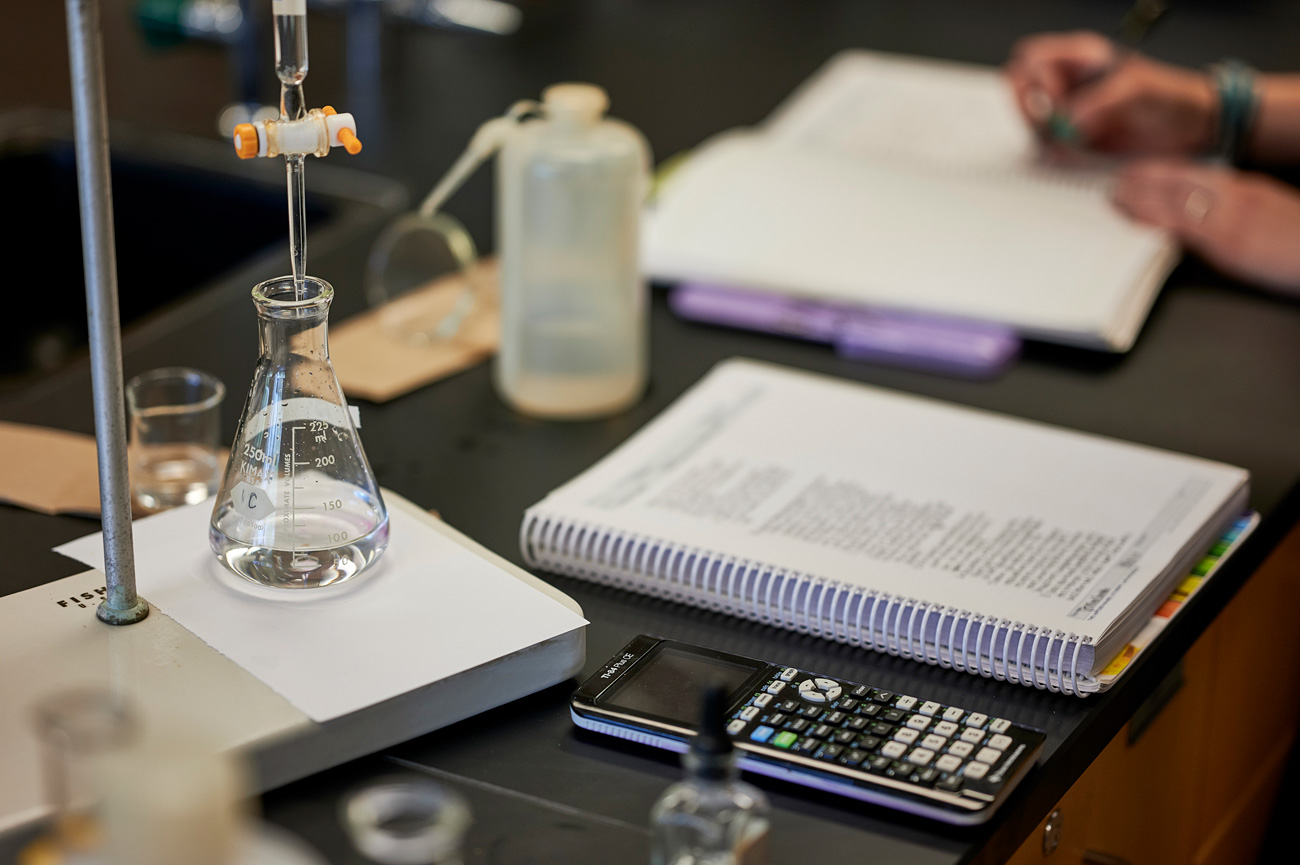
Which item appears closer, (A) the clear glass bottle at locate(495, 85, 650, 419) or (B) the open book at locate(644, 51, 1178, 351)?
(A) the clear glass bottle at locate(495, 85, 650, 419)

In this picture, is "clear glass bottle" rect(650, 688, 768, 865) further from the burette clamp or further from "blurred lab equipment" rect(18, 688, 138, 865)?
the burette clamp

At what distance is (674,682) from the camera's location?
29.1 inches

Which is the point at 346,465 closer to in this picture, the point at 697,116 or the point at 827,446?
the point at 827,446

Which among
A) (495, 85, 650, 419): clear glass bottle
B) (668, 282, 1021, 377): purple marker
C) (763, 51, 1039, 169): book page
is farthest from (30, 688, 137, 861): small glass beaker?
(763, 51, 1039, 169): book page

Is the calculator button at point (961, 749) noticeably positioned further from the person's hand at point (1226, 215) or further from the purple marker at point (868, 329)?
the person's hand at point (1226, 215)

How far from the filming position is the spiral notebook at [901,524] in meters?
0.79

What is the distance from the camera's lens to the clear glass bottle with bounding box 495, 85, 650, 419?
102cm

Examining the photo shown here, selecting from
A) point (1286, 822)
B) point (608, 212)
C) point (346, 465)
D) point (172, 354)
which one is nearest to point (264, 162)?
point (172, 354)

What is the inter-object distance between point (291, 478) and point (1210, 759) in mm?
685

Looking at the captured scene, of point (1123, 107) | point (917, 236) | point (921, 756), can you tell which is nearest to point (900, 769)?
A: point (921, 756)

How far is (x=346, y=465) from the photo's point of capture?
30.1 inches

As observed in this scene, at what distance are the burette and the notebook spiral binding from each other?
240 mm

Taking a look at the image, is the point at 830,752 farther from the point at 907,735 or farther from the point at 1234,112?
the point at 1234,112

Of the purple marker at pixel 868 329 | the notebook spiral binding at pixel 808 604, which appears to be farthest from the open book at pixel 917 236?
the notebook spiral binding at pixel 808 604
